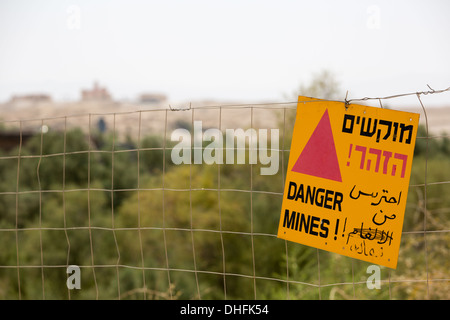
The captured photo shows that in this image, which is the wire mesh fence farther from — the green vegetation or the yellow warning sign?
the yellow warning sign

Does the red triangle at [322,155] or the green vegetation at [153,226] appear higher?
the red triangle at [322,155]

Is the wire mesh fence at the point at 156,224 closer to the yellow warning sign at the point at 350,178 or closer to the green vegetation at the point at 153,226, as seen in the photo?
the green vegetation at the point at 153,226

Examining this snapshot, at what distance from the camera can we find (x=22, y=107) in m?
47.7

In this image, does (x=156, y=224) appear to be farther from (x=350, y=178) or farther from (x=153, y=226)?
(x=350, y=178)

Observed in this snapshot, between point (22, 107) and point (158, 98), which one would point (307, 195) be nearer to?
point (158, 98)

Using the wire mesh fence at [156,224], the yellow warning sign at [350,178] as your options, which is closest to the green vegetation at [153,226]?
the wire mesh fence at [156,224]

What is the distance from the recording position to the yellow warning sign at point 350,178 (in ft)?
5.47

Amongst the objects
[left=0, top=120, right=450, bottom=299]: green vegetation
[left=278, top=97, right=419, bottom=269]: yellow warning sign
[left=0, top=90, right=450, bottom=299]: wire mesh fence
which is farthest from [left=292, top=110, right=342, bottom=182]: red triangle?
[left=0, top=90, right=450, bottom=299]: wire mesh fence

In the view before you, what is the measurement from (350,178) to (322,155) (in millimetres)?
140

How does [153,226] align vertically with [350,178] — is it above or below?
below

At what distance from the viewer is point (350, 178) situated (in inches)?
67.2

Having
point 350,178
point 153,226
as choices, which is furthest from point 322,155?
point 153,226

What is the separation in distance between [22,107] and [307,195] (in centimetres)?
5137
